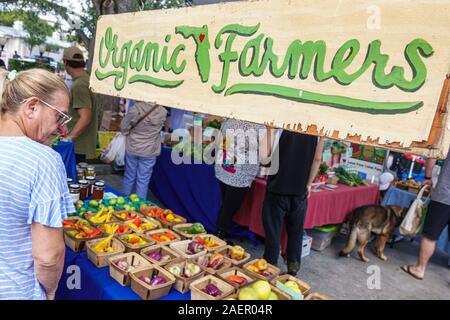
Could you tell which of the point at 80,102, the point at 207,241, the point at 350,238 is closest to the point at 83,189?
the point at 80,102

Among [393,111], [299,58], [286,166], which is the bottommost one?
→ [286,166]

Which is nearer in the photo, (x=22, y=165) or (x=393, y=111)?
(x=393, y=111)

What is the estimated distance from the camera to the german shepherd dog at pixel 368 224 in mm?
4066

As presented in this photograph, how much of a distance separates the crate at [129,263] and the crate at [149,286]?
0.12 feet

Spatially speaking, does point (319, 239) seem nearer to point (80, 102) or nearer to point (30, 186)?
point (80, 102)

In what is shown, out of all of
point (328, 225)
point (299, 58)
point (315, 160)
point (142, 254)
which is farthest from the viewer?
point (328, 225)

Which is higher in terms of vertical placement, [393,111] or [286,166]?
[393,111]

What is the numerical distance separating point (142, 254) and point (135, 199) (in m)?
1.06

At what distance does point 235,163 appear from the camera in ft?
12.1

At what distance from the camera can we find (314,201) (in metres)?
3.80

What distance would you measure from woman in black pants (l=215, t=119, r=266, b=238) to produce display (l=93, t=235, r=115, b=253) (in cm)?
176

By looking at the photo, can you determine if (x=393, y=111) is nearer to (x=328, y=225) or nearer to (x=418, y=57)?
(x=418, y=57)
